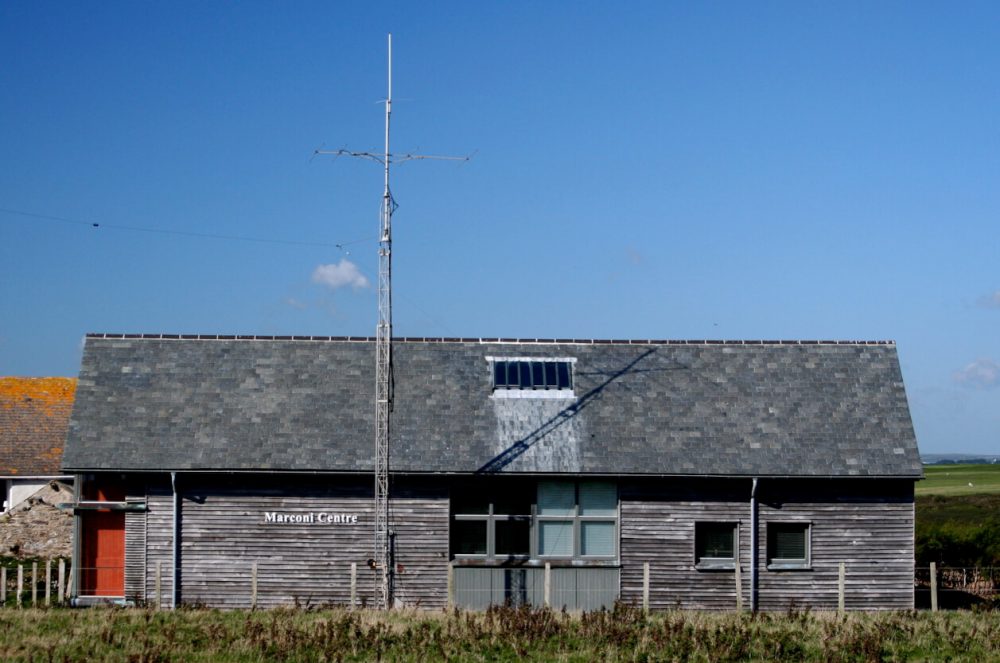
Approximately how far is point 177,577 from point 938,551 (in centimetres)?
2255

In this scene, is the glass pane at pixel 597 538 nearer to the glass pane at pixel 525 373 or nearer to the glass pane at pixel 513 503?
the glass pane at pixel 513 503

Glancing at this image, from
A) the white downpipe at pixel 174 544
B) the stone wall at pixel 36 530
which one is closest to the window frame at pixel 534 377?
the white downpipe at pixel 174 544

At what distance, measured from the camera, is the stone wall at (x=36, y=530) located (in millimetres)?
39969

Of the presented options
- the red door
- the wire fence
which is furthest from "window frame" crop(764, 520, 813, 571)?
the red door

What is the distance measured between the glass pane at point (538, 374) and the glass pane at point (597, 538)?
3.69m

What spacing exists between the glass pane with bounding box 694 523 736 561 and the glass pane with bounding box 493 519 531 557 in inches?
149

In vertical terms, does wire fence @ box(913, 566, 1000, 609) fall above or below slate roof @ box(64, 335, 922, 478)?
below


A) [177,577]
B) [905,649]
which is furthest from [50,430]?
[905,649]

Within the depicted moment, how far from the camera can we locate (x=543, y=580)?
29.0m

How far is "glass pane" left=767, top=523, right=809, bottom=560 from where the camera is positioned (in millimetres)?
29797

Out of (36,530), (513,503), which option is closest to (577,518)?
(513,503)

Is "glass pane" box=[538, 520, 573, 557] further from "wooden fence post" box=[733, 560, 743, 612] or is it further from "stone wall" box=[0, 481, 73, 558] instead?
"stone wall" box=[0, 481, 73, 558]

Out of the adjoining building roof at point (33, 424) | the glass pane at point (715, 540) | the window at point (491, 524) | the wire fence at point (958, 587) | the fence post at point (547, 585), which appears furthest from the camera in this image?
the adjoining building roof at point (33, 424)

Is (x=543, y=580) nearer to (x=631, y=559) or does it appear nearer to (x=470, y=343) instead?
(x=631, y=559)
